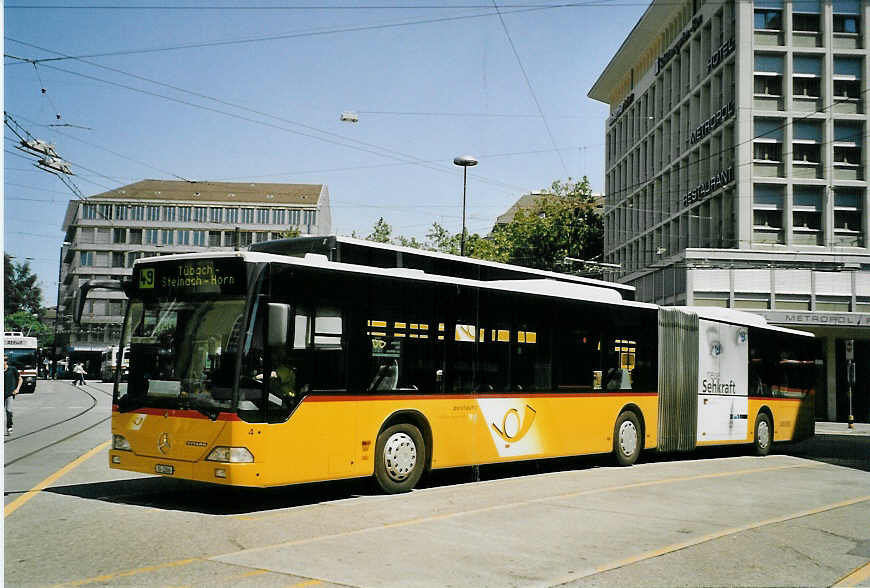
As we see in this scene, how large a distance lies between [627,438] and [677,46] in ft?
134

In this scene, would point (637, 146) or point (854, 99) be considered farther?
point (637, 146)

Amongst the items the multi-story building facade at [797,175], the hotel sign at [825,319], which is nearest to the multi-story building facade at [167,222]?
the multi-story building facade at [797,175]

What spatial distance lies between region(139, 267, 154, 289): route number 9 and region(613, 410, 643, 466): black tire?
9147 mm

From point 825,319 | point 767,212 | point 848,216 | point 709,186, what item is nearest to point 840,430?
point 825,319

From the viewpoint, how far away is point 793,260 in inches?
1719

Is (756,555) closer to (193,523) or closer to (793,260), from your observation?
(193,523)

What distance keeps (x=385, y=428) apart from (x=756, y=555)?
5192 millimetres

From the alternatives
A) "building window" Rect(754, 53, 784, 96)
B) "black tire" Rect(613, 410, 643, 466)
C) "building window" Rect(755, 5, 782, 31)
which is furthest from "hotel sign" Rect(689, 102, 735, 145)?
"black tire" Rect(613, 410, 643, 466)

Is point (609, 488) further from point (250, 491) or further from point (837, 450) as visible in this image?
point (837, 450)

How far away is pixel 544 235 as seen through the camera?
66.0 m

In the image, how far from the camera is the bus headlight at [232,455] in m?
10.1

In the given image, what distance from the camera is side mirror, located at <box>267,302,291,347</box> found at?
10266 millimetres

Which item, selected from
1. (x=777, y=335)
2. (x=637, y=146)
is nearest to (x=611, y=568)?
(x=777, y=335)

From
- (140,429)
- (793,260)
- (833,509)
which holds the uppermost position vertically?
(793,260)
